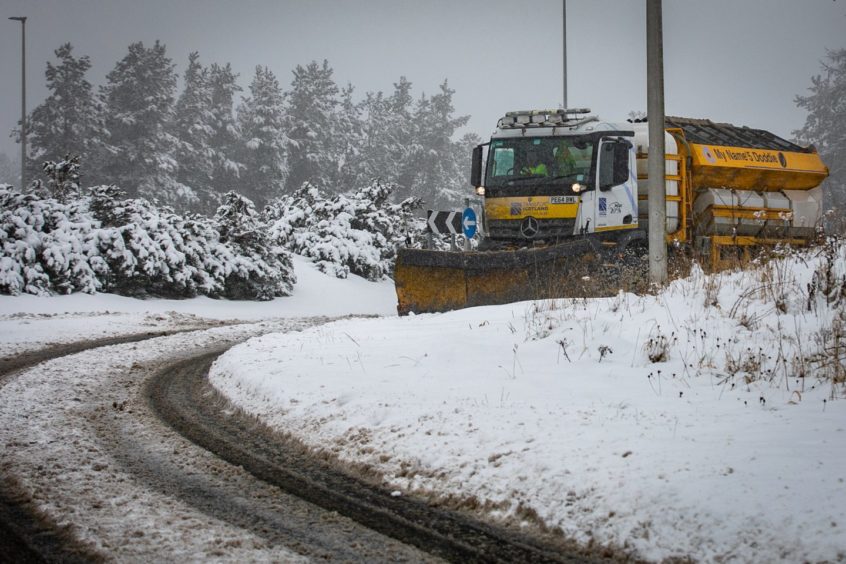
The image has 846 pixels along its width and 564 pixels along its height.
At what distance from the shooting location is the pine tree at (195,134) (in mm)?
49094

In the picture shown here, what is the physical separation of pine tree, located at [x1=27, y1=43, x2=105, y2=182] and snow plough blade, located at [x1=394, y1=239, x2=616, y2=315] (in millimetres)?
37977

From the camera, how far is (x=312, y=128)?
180 ft

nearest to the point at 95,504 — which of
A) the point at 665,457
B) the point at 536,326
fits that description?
the point at 665,457

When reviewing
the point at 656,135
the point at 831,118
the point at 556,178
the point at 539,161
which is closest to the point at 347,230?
the point at 539,161

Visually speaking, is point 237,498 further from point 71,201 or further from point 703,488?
point 71,201

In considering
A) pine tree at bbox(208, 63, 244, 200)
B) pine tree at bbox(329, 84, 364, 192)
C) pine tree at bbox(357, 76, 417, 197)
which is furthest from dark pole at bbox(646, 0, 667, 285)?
pine tree at bbox(357, 76, 417, 197)

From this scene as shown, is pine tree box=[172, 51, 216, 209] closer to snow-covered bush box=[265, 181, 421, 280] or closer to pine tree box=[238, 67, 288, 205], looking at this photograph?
pine tree box=[238, 67, 288, 205]

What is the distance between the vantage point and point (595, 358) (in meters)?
5.94

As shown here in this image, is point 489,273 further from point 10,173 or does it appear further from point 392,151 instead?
point 10,173

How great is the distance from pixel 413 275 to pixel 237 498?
25.1ft

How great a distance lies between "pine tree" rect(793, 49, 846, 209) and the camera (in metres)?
42.4

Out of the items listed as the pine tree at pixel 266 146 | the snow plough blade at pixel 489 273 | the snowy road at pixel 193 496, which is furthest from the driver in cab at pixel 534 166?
the pine tree at pixel 266 146

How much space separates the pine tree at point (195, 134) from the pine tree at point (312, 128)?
6.55m

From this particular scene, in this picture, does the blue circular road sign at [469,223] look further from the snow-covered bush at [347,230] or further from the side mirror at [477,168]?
the snow-covered bush at [347,230]
